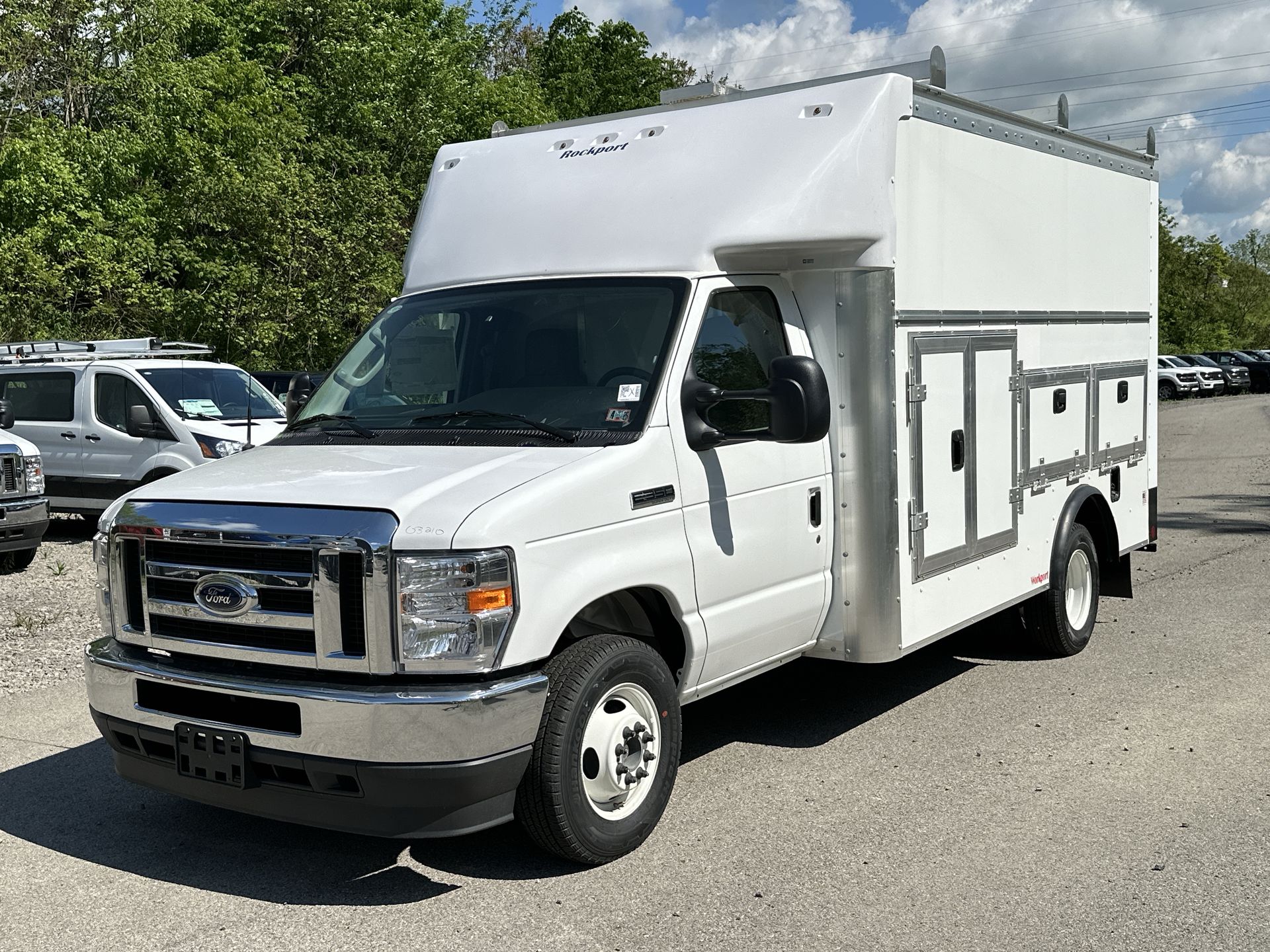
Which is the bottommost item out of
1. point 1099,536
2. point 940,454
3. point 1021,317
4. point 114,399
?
point 1099,536

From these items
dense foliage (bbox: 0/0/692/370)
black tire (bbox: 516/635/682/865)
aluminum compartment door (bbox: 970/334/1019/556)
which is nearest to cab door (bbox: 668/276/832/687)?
black tire (bbox: 516/635/682/865)

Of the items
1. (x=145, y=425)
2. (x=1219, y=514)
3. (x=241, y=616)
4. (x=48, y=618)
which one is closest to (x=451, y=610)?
(x=241, y=616)

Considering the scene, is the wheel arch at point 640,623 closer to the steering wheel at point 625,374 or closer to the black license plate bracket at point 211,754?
the steering wheel at point 625,374

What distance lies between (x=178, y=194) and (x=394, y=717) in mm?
21263

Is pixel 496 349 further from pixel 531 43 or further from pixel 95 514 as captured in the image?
pixel 531 43

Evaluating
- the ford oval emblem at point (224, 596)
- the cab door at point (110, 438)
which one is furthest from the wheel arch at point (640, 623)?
the cab door at point (110, 438)

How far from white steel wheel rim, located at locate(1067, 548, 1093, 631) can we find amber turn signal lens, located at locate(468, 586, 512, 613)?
478 centimetres

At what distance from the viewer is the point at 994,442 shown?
6922mm

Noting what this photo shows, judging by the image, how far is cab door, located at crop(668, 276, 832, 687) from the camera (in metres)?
5.31

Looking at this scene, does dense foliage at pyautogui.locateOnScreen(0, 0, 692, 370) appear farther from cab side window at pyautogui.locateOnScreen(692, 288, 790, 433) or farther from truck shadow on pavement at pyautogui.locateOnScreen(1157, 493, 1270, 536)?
cab side window at pyautogui.locateOnScreen(692, 288, 790, 433)

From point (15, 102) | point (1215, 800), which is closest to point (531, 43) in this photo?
point (15, 102)

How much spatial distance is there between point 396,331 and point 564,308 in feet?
2.92

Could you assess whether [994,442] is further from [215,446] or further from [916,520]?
[215,446]

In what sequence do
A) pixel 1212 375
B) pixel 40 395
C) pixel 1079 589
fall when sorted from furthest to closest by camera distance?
1. pixel 1212 375
2. pixel 40 395
3. pixel 1079 589
